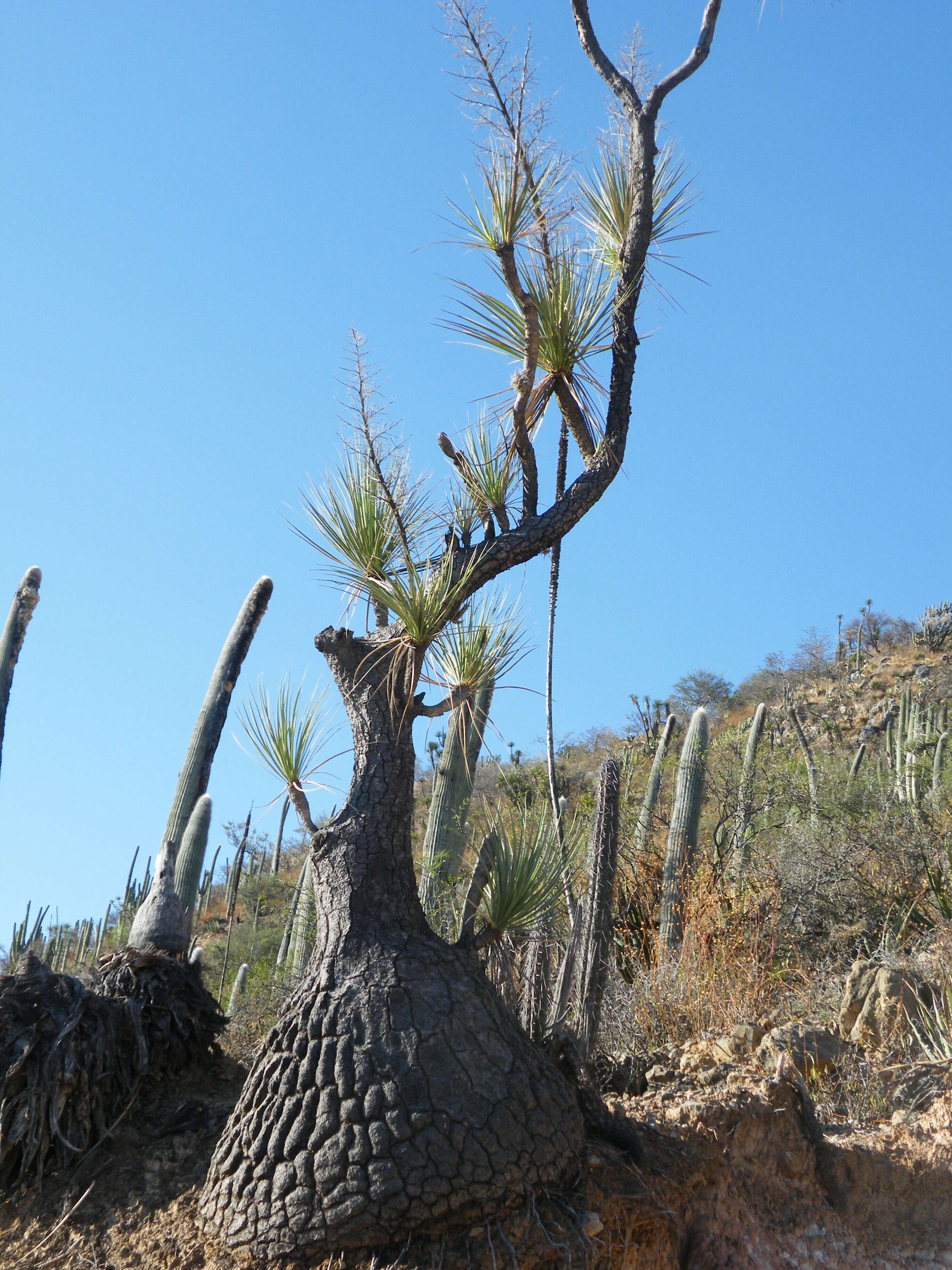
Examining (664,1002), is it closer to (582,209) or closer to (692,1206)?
(692,1206)

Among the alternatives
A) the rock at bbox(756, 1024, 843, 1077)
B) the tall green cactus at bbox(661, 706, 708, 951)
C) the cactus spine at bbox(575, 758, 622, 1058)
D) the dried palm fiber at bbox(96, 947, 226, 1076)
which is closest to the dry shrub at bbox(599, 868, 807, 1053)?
the rock at bbox(756, 1024, 843, 1077)

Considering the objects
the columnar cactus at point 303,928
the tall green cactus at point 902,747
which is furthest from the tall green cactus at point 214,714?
the tall green cactus at point 902,747

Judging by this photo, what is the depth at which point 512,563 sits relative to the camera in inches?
154

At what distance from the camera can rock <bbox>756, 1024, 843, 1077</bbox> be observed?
4.61 metres

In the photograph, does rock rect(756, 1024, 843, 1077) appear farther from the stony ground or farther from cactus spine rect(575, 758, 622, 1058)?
cactus spine rect(575, 758, 622, 1058)

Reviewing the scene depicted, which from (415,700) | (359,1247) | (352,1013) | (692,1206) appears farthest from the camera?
(415,700)

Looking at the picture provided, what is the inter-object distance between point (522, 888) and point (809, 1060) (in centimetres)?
212

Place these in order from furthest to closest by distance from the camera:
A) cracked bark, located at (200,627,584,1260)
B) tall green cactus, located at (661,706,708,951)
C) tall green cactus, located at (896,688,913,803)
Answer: tall green cactus, located at (896,688,913,803), tall green cactus, located at (661,706,708,951), cracked bark, located at (200,627,584,1260)

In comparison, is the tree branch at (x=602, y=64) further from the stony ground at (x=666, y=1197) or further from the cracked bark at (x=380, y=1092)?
the stony ground at (x=666, y=1197)

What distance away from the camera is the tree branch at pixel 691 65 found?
14.9 ft

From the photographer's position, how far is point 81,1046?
3680 millimetres

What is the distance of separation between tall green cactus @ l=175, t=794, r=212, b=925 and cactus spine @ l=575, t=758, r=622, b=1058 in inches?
153

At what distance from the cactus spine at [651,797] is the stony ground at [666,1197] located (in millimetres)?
5968

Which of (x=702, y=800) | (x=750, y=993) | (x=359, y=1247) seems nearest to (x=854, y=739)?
(x=702, y=800)
